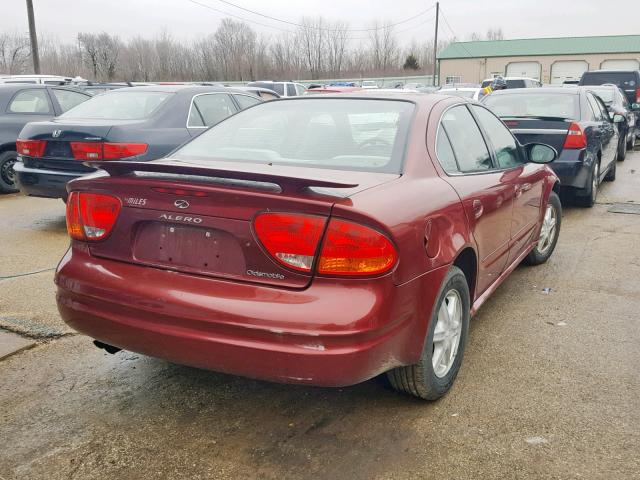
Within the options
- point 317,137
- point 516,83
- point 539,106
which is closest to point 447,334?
point 317,137

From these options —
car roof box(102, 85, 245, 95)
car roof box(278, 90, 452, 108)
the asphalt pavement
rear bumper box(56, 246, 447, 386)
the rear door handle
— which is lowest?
the asphalt pavement

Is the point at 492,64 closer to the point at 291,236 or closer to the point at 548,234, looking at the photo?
the point at 548,234

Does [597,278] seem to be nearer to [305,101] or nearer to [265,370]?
[305,101]

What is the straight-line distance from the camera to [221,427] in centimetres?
275

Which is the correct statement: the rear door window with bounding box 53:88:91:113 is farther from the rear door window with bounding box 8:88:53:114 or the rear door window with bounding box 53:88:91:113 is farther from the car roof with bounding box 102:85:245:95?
the car roof with bounding box 102:85:245:95

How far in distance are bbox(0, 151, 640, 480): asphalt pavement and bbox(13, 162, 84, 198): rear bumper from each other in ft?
7.93

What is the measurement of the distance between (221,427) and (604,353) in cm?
228

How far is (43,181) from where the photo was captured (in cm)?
634

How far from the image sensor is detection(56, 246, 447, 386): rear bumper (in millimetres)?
2258

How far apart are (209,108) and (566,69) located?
53187 mm

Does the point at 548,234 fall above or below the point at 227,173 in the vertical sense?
below

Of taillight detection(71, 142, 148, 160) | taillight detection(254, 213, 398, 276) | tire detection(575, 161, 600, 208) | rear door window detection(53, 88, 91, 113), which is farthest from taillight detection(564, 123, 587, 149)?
rear door window detection(53, 88, 91, 113)

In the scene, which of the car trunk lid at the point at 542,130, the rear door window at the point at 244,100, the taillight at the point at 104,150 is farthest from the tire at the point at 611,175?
the taillight at the point at 104,150

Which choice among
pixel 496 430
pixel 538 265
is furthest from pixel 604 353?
pixel 538 265
